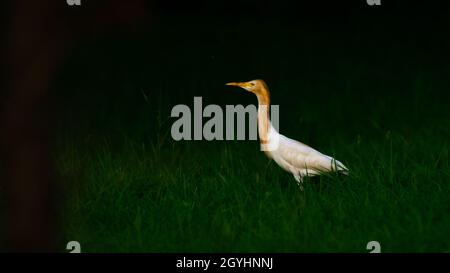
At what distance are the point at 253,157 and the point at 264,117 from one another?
0.53 metres

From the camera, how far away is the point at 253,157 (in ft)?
23.7

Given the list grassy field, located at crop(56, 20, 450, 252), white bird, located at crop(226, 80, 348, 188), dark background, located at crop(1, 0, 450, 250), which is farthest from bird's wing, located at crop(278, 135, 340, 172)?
dark background, located at crop(1, 0, 450, 250)

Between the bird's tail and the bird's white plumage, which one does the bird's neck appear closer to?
the bird's white plumage

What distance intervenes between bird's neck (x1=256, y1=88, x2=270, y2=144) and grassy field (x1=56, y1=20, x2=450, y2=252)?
0.29 m

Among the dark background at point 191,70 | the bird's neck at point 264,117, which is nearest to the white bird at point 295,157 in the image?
the bird's neck at point 264,117

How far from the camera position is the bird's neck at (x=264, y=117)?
6777mm

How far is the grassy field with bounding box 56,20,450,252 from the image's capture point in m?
5.86

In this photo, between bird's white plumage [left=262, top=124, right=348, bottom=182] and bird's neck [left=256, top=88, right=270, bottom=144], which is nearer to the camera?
bird's white plumage [left=262, top=124, right=348, bottom=182]

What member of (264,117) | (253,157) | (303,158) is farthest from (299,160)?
(253,157)

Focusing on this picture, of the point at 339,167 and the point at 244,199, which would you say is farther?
the point at 339,167

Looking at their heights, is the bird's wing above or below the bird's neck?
below

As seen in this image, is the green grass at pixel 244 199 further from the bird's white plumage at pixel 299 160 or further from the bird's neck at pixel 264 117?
the bird's neck at pixel 264 117

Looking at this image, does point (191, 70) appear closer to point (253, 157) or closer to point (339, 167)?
point (253, 157)

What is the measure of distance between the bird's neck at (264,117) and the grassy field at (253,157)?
0.29m
